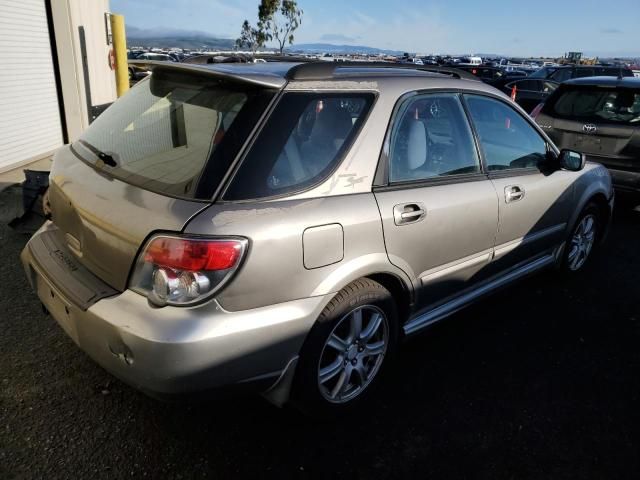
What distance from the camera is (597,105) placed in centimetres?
600

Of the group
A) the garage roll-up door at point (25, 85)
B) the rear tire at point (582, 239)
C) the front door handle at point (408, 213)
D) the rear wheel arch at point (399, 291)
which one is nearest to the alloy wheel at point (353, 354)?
the rear wheel arch at point (399, 291)

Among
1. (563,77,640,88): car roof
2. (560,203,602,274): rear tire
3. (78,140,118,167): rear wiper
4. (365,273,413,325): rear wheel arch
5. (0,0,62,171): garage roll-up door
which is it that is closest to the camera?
(78,140,118,167): rear wiper

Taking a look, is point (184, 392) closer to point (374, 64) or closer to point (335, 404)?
point (335, 404)

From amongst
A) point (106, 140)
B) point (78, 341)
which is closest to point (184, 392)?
point (78, 341)

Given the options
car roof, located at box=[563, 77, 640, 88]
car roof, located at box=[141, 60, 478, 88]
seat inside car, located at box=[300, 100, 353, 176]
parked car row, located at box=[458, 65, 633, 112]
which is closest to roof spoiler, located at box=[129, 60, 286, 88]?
car roof, located at box=[141, 60, 478, 88]

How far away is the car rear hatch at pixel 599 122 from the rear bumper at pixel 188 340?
16.3 ft

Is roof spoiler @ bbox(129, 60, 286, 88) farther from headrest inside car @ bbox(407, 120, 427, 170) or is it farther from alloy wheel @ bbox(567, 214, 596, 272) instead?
alloy wheel @ bbox(567, 214, 596, 272)

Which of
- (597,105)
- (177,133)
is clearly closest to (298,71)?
(177,133)

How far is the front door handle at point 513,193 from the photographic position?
3.25 m

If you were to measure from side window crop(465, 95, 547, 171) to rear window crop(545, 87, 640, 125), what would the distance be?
110 inches

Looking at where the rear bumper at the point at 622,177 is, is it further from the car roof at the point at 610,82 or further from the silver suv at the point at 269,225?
the silver suv at the point at 269,225

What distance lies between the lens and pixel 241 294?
78.0 inches

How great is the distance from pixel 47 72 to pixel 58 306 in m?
6.65

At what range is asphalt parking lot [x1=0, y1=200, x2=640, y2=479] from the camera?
7.45 ft
